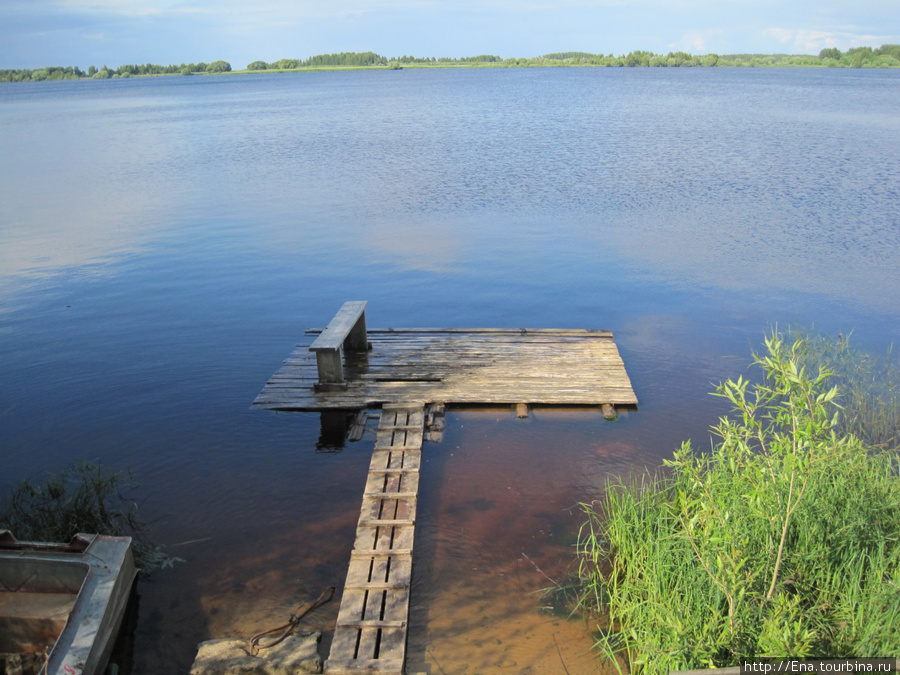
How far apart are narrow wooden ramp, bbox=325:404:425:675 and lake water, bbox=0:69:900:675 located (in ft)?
0.89

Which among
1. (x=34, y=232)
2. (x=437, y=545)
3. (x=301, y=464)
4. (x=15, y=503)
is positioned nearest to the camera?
(x=437, y=545)

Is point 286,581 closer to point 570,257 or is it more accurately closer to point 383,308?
point 383,308

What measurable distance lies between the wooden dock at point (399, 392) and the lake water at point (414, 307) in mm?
267

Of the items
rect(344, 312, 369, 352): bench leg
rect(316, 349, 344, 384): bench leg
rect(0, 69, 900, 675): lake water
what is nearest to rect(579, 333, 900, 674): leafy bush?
rect(0, 69, 900, 675): lake water

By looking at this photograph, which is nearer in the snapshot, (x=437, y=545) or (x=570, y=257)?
(x=437, y=545)

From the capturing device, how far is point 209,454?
25.0ft

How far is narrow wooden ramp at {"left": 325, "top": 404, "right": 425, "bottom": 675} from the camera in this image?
4547mm

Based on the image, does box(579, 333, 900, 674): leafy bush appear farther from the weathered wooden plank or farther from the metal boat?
the weathered wooden plank

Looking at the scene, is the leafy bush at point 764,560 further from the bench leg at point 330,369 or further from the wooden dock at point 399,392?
the bench leg at point 330,369

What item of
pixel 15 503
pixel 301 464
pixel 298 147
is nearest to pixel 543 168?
pixel 298 147

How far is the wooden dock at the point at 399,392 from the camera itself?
4973mm

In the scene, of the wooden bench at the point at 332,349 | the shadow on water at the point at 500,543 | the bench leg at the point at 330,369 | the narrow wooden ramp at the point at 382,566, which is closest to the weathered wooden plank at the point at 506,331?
the wooden bench at the point at 332,349

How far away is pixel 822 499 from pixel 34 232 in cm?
1853

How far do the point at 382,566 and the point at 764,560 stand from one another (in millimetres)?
2660
